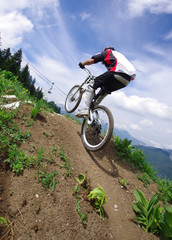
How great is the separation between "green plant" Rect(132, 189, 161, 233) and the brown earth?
0.12 metres

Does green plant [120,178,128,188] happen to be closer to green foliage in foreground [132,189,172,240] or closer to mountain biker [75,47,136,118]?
green foliage in foreground [132,189,172,240]

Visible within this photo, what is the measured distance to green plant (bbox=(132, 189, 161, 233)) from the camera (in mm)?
2527

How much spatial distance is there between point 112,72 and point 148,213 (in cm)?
336

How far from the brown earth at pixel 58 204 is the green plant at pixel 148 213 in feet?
0.40

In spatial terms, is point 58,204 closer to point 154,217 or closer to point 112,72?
point 154,217

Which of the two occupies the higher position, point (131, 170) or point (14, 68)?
point (14, 68)

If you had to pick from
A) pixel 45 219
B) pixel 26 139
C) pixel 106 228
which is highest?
pixel 26 139

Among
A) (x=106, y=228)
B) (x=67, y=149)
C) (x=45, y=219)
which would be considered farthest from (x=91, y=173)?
(x=45, y=219)

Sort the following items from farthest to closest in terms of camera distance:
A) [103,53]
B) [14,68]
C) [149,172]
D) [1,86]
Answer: [14,68] < [1,86] < [149,172] < [103,53]

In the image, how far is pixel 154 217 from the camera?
252 cm

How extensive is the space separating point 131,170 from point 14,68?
62907mm

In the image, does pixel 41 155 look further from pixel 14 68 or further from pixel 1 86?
pixel 14 68

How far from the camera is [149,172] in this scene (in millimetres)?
4734

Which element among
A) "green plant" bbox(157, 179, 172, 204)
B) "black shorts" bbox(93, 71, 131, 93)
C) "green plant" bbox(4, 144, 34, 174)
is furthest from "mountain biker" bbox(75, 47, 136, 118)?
"green plant" bbox(157, 179, 172, 204)
